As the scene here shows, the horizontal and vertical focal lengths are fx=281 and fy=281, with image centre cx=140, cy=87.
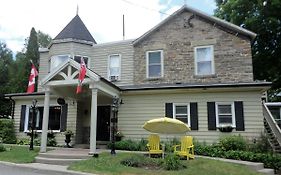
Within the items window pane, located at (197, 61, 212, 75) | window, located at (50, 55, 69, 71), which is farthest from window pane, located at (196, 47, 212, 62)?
window, located at (50, 55, 69, 71)

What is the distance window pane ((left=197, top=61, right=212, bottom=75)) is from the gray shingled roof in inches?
330

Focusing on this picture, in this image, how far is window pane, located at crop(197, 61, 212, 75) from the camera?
16344 mm

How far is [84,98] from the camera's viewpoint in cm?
1730

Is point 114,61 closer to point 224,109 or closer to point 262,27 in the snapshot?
point 224,109

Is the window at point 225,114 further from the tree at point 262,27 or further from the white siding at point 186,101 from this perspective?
the tree at point 262,27

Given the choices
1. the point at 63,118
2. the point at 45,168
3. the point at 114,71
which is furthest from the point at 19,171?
the point at 114,71

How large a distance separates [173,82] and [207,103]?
276 centimetres

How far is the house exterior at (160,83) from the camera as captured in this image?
14.1 m

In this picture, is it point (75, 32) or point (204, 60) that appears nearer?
point (204, 60)

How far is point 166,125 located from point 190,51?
6.66m

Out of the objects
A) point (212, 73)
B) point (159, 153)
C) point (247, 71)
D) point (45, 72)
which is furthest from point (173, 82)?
point (45, 72)

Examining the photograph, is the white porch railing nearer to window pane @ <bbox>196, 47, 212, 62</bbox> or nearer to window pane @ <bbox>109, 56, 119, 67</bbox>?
window pane @ <bbox>196, 47, 212, 62</bbox>

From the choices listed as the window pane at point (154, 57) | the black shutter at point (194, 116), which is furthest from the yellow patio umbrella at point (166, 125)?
the window pane at point (154, 57)

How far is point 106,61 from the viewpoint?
19094mm
